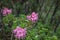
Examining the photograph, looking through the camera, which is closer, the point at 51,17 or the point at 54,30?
the point at 54,30

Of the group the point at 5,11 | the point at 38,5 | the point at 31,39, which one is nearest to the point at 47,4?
the point at 38,5

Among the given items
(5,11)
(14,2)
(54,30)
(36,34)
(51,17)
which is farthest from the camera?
(14,2)

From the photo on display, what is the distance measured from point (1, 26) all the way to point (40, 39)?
0.48m

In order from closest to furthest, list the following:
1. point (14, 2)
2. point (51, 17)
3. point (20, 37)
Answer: point (20, 37) → point (51, 17) → point (14, 2)

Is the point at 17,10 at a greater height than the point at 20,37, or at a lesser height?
lesser

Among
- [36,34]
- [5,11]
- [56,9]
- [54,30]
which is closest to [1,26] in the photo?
[5,11]

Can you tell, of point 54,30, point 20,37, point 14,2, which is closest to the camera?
point 20,37

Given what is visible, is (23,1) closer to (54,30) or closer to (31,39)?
(54,30)

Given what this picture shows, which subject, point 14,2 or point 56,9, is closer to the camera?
point 56,9

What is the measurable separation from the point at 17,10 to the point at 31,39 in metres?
1.22

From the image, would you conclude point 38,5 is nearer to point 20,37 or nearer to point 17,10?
point 17,10

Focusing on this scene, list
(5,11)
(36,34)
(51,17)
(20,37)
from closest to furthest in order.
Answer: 1. (20,37)
2. (36,34)
3. (5,11)
4. (51,17)

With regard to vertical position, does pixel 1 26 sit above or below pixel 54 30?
above

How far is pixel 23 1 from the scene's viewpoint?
395cm
